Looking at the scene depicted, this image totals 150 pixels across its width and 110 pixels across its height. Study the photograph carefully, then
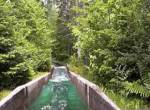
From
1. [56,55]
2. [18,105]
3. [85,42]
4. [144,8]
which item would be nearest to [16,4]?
[85,42]

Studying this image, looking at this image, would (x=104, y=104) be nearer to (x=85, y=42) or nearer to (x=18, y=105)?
(x=18, y=105)

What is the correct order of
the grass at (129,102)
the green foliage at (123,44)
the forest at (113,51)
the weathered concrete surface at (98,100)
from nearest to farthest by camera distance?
1. the grass at (129,102)
2. the weathered concrete surface at (98,100)
3. the forest at (113,51)
4. the green foliage at (123,44)

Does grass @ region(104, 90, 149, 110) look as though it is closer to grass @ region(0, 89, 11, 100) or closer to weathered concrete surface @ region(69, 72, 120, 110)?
weathered concrete surface @ region(69, 72, 120, 110)

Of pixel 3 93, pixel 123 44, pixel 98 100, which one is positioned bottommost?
pixel 3 93

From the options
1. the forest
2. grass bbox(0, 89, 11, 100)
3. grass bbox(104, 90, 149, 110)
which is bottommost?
grass bbox(0, 89, 11, 100)

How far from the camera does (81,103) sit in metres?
17.1

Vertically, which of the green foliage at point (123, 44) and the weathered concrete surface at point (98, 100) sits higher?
the green foliage at point (123, 44)

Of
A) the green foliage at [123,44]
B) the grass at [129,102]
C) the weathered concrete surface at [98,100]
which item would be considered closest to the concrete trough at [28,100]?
the weathered concrete surface at [98,100]

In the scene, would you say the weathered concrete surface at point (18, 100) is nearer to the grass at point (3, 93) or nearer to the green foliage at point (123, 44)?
the grass at point (3, 93)

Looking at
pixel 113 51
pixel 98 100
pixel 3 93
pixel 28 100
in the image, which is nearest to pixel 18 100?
pixel 3 93

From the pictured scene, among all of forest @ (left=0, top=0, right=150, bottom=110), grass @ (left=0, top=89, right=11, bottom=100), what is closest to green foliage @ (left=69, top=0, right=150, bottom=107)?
forest @ (left=0, top=0, right=150, bottom=110)

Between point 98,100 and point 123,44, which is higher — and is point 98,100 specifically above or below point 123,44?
below

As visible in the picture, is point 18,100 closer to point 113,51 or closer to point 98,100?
point 98,100

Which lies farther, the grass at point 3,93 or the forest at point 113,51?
the grass at point 3,93
